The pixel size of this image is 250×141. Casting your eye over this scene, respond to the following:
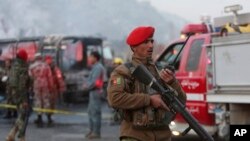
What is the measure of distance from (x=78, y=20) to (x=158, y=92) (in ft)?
115

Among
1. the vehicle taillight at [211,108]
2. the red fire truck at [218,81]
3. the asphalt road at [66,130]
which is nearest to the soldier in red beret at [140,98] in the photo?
the red fire truck at [218,81]

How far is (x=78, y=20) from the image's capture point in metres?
38.8

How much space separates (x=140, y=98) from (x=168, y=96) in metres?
0.21

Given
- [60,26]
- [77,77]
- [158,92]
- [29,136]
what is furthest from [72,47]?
[60,26]

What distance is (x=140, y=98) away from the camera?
411cm

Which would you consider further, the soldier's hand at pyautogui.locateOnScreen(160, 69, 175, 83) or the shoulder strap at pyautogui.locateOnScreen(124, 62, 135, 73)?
the shoulder strap at pyautogui.locateOnScreen(124, 62, 135, 73)

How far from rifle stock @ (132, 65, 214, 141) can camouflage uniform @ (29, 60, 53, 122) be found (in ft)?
27.1

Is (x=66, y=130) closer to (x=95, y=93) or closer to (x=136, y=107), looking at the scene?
(x=95, y=93)

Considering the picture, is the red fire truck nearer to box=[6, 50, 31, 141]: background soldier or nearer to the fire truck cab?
the fire truck cab

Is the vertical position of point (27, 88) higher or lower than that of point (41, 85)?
higher

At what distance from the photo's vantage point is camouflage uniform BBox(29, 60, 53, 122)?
1218cm

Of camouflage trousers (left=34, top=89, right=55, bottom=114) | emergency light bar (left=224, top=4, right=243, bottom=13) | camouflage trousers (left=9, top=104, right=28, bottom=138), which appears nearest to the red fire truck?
emergency light bar (left=224, top=4, right=243, bottom=13)

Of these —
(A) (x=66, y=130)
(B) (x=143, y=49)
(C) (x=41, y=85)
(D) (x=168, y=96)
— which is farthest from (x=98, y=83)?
(D) (x=168, y=96)

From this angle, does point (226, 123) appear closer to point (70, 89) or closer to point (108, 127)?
point (108, 127)
